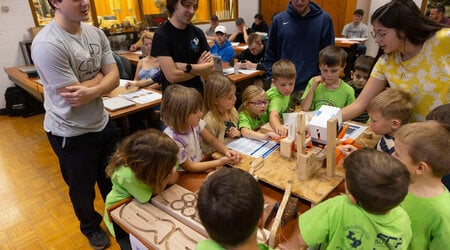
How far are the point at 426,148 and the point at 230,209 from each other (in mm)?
769

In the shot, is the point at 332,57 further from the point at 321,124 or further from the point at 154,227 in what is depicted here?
the point at 154,227

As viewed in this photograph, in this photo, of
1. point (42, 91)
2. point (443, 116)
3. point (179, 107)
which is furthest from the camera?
point (42, 91)

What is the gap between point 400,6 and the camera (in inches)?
55.1

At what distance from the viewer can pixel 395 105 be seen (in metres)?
1.45

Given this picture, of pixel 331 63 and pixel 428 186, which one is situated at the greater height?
pixel 331 63

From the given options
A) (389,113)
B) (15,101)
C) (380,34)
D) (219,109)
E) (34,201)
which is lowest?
(34,201)

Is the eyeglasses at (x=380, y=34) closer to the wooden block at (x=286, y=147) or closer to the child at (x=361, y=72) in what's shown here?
the wooden block at (x=286, y=147)

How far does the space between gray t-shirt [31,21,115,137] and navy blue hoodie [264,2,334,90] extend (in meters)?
1.49

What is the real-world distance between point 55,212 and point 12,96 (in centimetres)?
310

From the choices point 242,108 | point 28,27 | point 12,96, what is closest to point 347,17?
point 242,108

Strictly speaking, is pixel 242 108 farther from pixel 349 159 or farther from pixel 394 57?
pixel 349 159

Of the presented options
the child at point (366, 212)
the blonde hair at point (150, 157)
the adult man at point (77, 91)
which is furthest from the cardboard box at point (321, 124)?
the adult man at point (77, 91)

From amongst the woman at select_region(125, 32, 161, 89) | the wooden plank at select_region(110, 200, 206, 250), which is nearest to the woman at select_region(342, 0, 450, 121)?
the wooden plank at select_region(110, 200, 206, 250)

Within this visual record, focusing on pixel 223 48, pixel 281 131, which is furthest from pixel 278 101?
pixel 223 48
